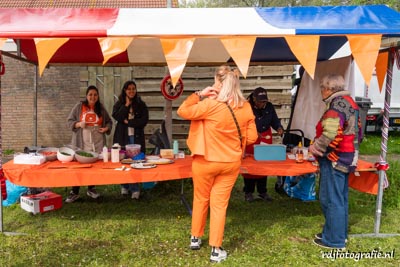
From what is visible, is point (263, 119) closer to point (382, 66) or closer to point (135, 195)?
point (382, 66)

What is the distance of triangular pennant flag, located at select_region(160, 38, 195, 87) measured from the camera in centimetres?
331

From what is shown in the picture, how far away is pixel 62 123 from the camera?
29.8 feet

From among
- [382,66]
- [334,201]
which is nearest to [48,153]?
[334,201]

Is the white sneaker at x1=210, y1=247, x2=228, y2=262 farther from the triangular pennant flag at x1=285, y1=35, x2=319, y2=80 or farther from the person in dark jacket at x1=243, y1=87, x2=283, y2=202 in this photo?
the triangular pennant flag at x1=285, y1=35, x2=319, y2=80

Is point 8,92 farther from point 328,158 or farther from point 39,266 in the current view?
point 328,158

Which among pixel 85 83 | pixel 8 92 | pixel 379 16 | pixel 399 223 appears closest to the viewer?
pixel 379 16

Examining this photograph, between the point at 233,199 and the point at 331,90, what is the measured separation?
245 cm

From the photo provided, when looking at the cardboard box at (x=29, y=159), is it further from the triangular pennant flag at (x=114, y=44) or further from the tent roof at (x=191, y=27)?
the triangular pennant flag at (x=114, y=44)

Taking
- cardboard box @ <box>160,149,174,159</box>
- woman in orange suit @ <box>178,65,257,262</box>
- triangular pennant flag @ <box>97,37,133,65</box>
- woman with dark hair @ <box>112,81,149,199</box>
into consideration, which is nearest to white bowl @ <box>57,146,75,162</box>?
woman with dark hair @ <box>112,81,149,199</box>

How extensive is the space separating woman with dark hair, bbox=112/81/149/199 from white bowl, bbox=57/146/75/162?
0.74m

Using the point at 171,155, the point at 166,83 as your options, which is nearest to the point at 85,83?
the point at 166,83

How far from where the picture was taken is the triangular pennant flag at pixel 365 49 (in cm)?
333

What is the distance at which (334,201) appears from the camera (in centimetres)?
349

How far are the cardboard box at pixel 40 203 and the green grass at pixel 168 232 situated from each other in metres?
0.10
